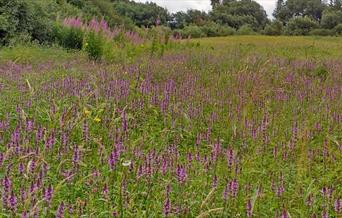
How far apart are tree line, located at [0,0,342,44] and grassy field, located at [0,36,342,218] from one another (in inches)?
282

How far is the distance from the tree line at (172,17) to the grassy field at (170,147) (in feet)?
23.5

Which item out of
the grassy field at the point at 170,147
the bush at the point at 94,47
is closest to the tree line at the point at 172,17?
the bush at the point at 94,47

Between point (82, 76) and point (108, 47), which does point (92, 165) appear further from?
point (108, 47)

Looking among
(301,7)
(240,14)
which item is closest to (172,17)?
(240,14)

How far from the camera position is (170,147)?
3.98m

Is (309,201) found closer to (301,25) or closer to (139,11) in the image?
(139,11)

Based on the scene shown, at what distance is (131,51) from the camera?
41.0 ft

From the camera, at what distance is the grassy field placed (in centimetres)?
286

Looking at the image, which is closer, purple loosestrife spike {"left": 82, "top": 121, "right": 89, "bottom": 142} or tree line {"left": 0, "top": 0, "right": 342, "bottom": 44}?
purple loosestrife spike {"left": 82, "top": 121, "right": 89, "bottom": 142}

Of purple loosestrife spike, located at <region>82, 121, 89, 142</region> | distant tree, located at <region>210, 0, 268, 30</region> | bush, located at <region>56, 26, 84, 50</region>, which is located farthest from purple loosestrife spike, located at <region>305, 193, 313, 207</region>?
distant tree, located at <region>210, 0, 268, 30</region>

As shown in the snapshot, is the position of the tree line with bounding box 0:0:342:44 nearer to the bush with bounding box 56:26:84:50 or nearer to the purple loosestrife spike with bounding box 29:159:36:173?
the bush with bounding box 56:26:84:50

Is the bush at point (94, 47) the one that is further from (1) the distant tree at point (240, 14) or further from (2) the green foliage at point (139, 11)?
(1) the distant tree at point (240, 14)

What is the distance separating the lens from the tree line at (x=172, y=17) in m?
14.5

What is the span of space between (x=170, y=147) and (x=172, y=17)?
43803 millimetres
